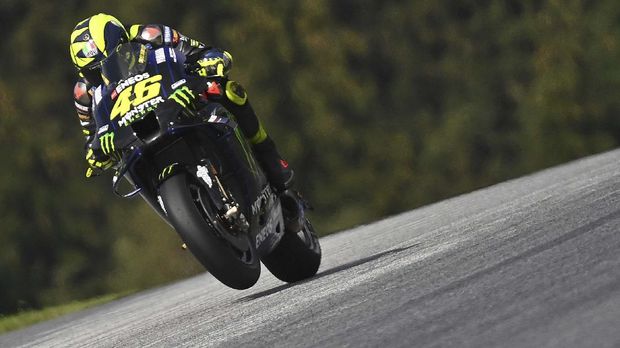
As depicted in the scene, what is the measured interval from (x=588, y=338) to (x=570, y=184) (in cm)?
591

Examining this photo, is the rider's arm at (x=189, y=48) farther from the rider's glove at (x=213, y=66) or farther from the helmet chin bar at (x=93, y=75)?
the helmet chin bar at (x=93, y=75)

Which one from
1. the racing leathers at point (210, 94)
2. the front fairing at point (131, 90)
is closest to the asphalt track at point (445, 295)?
the racing leathers at point (210, 94)

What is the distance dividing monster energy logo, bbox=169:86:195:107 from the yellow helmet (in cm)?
56

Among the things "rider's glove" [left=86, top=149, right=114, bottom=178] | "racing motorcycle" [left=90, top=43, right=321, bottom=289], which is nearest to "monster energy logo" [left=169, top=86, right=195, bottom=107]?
"racing motorcycle" [left=90, top=43, right=321, bottom=289]

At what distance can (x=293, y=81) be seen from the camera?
57.5 feet

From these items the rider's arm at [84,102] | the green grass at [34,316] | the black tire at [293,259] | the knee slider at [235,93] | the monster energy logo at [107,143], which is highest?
the knee slider at [235,93]

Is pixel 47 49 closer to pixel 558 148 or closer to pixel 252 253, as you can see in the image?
pixel 558 148

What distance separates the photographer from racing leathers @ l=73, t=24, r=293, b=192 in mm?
7152

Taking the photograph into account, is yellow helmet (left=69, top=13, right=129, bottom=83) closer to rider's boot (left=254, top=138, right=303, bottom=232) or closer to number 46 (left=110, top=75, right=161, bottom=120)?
number 46 (left=110, top=75, right=161, bottom=120)

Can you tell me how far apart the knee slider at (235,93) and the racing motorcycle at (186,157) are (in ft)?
0.68

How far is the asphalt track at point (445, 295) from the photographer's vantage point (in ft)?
13.7

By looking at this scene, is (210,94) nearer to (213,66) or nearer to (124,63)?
(213,66)

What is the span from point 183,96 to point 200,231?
2.52 feet

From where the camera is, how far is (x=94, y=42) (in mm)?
7086
